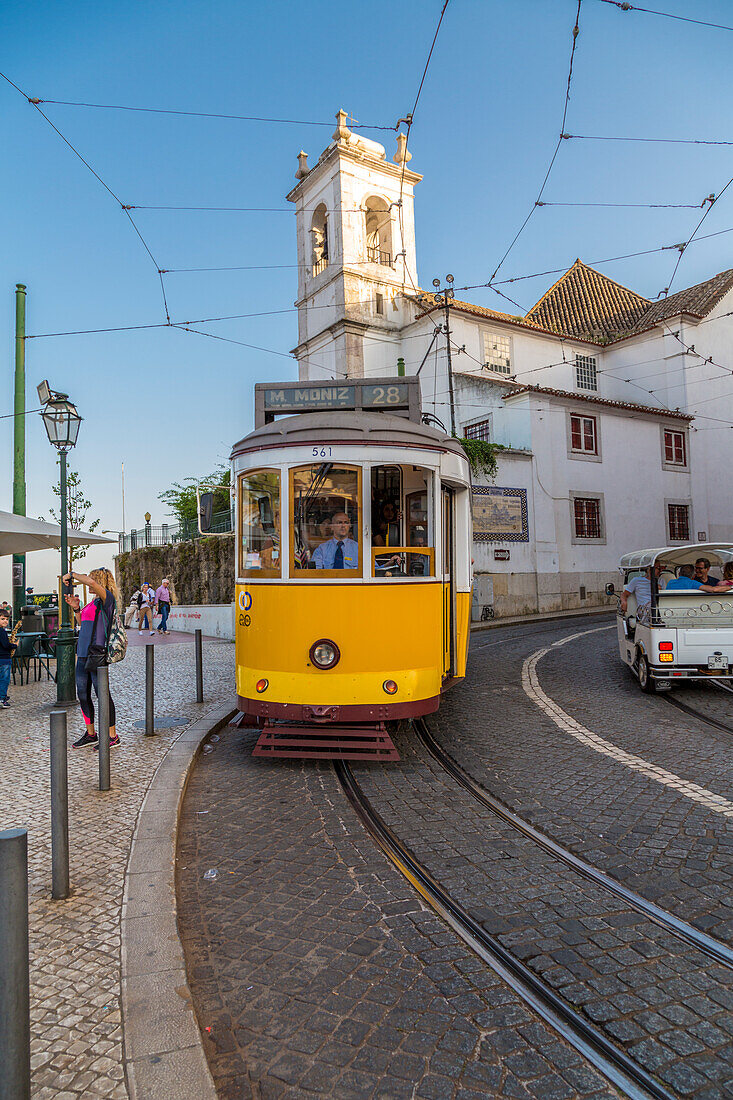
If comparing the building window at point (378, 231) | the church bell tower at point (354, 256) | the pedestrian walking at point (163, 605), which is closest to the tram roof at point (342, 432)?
the pedestrian walking at point (163, 605)

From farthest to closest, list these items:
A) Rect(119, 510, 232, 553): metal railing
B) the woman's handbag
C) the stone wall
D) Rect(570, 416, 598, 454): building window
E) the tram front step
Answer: Rect(119, 510, 232, 553): metal railing → Rect(570, 416, 598, 454): building window → the stone wall → the woman's handbag → the tram front step

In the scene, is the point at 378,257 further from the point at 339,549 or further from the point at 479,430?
the point at 339,549

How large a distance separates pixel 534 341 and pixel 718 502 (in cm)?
1105

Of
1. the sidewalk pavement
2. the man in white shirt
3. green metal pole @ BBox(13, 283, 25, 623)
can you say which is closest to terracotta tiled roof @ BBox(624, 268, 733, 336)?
the man in white shirt

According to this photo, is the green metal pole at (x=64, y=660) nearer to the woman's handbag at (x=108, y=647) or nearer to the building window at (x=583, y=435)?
the woman's handbag at (x=108, y=647)

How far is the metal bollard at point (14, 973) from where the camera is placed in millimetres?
2041

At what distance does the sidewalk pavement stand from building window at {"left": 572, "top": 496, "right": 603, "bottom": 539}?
20.2 meters

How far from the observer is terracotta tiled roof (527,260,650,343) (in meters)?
34.8

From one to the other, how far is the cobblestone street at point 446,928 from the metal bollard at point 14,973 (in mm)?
678

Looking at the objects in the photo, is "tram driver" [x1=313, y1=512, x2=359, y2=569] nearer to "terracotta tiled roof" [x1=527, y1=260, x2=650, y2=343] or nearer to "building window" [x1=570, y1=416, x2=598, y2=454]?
"building window" [x1=570, y1=416, x2=598, y2=454]

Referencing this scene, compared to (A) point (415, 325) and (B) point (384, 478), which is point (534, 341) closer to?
(A) point (415, 325)

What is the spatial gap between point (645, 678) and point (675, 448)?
23938 millimetres

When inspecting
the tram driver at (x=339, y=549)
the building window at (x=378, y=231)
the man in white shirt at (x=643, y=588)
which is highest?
the building window at (x=378, y=231)

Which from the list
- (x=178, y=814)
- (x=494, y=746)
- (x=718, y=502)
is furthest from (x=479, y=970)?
(x=718, y=502)
